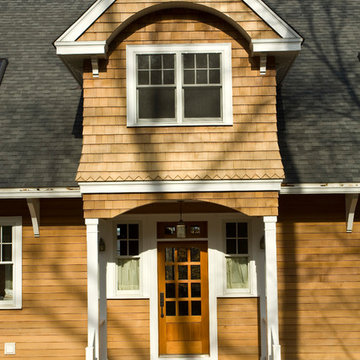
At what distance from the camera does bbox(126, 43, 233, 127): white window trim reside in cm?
870

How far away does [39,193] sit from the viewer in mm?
9211

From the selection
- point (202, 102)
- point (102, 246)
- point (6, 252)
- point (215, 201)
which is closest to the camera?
point (215, 201)

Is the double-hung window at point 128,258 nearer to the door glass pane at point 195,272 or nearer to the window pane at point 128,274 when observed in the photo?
the window pane at point 128,274

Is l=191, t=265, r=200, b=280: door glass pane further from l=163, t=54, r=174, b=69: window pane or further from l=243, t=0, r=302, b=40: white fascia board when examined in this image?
l=243, t=0, r=302, b=40: white fascia board

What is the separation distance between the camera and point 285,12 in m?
13.6

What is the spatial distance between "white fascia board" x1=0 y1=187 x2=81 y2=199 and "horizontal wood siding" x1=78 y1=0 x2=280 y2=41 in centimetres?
259

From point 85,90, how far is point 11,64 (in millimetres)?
4317

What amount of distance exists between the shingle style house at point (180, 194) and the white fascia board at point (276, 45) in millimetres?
24

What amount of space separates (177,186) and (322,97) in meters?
4.39

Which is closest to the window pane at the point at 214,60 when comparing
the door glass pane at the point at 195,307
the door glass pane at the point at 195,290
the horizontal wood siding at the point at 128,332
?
the door glass pane at the point at 195,290

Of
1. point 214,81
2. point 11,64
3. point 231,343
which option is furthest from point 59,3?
point 231,343

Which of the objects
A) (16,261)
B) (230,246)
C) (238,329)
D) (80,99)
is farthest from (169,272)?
(80,99)

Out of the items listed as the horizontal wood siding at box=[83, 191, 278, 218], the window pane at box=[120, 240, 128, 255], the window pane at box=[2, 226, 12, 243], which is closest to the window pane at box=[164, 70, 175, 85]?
the horizontal wood siding at box=[83, 191, 278, 218]

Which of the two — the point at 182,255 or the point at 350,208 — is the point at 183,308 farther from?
the point at 350,208
